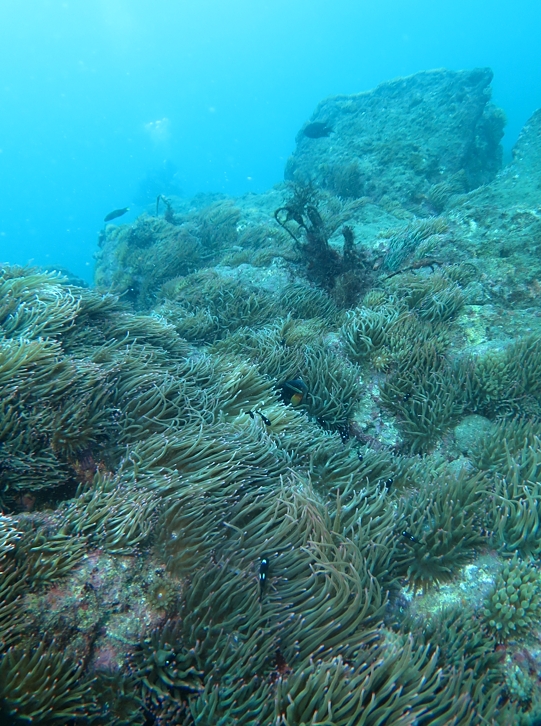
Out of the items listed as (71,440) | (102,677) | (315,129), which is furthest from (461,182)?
(102,677)

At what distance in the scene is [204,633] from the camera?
2486mm

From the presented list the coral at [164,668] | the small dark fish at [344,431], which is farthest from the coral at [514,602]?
the small dark fish at [344,431]

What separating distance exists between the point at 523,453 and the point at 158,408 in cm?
334

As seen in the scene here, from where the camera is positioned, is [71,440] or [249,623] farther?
[71,440]

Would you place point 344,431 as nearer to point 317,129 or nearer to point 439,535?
point 439,535

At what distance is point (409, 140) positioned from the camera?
13562 millimetres

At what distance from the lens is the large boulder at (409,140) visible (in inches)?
504

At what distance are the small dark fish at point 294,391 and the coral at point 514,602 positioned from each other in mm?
2489

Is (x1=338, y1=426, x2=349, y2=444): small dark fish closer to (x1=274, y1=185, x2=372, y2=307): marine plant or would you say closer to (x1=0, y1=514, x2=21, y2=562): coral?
(x1=274, y1=185, x2=372, y2=307): marine plant

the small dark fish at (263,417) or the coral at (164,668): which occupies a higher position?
the small dark fish at (263,417)

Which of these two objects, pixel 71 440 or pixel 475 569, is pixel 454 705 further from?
pixel 71 440

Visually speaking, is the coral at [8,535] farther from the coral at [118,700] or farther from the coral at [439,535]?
the coral at [439,535]

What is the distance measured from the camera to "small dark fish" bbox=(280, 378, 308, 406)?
15.4ft

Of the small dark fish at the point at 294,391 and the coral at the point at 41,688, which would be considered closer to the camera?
the coral at the point at 41,688
